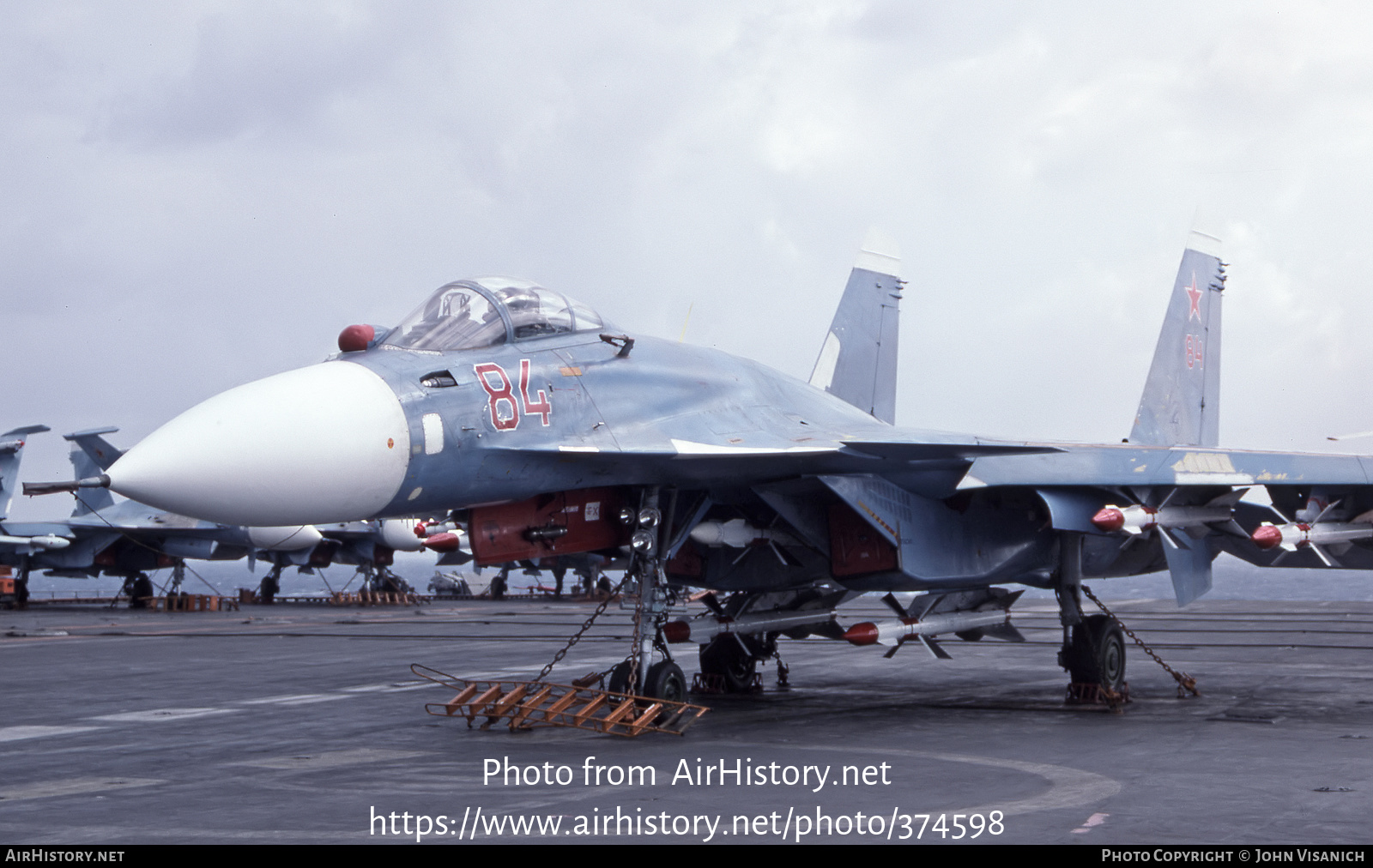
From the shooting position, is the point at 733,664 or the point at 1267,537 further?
the point at 733,664

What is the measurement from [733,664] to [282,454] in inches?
266

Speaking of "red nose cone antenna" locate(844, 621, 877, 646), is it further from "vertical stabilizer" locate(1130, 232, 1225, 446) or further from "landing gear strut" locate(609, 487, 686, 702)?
"vertical stabilizer" locate(1130, 232, 1225, 446)

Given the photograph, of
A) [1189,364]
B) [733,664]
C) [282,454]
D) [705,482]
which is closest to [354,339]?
[282,454]

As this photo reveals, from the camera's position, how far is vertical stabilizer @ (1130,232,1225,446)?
1608 cm

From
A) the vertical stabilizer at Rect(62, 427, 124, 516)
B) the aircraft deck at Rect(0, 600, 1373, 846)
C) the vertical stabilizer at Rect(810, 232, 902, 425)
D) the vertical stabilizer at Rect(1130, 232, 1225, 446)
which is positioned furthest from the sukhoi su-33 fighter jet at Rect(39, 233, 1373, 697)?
the vertical stabilizer at Rect(62, 427, 124, 516)

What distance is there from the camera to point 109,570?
121 feet

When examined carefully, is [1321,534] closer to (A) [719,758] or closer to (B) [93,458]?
(A) [719,758]

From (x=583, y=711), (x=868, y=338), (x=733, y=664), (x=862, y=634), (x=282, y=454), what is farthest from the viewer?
(x=868, y=338)

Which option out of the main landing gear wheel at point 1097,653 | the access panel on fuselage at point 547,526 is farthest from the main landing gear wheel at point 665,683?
the main landing gear wheel at point 1097,653

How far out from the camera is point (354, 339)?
8.54 m

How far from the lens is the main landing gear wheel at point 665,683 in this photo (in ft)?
32.3

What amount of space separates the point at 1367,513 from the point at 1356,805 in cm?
639
